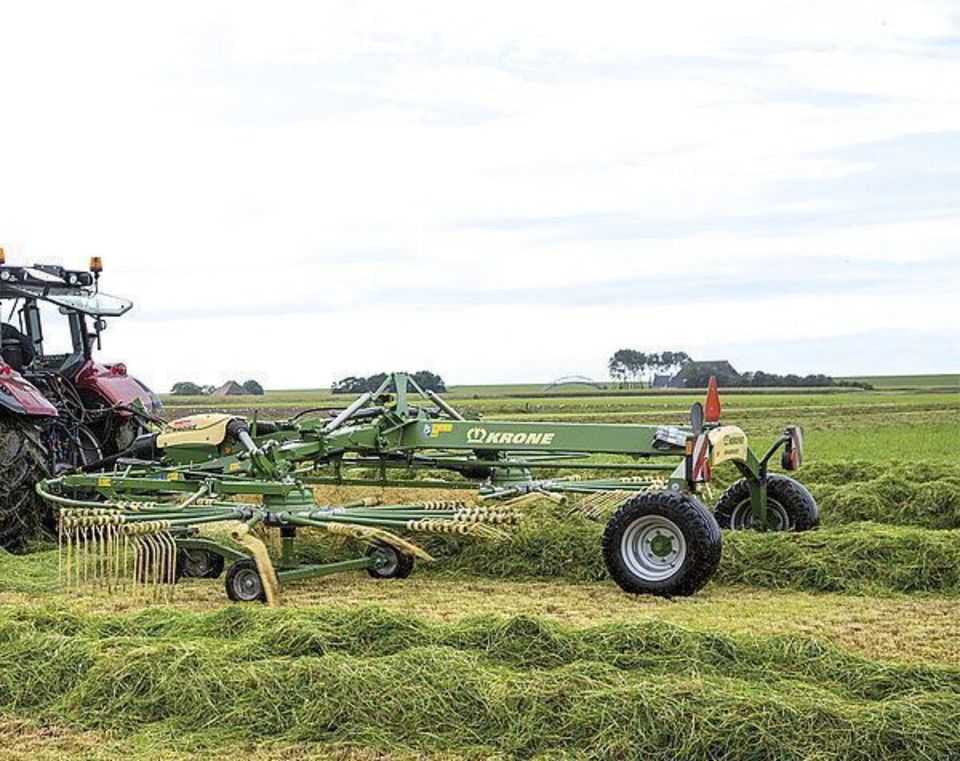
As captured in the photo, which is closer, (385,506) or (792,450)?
(385,506)

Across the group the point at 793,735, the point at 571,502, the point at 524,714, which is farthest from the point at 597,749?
the point at 571,502

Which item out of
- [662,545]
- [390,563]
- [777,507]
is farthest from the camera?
[777,507]

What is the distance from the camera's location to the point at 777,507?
9.70 meters

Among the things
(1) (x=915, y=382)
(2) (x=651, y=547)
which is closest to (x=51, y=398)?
(2) (x=651, y=547)

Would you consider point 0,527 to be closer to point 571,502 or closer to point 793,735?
point 571,502

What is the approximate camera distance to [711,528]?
7.90m

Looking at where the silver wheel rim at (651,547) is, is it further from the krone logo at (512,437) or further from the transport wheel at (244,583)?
the transport wheel at (244,583)

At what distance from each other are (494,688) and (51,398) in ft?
24.5

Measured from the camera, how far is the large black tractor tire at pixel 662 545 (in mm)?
7844

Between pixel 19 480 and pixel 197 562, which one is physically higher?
pixel 19 480

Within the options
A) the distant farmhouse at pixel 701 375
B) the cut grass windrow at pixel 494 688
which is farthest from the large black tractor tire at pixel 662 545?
the distant farmhouse at pixel 701 375

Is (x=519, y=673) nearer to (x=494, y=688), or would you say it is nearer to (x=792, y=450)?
(x=494, y=688)

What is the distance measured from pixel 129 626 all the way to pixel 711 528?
3474 mm

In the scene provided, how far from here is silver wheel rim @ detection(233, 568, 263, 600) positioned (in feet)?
26.8
